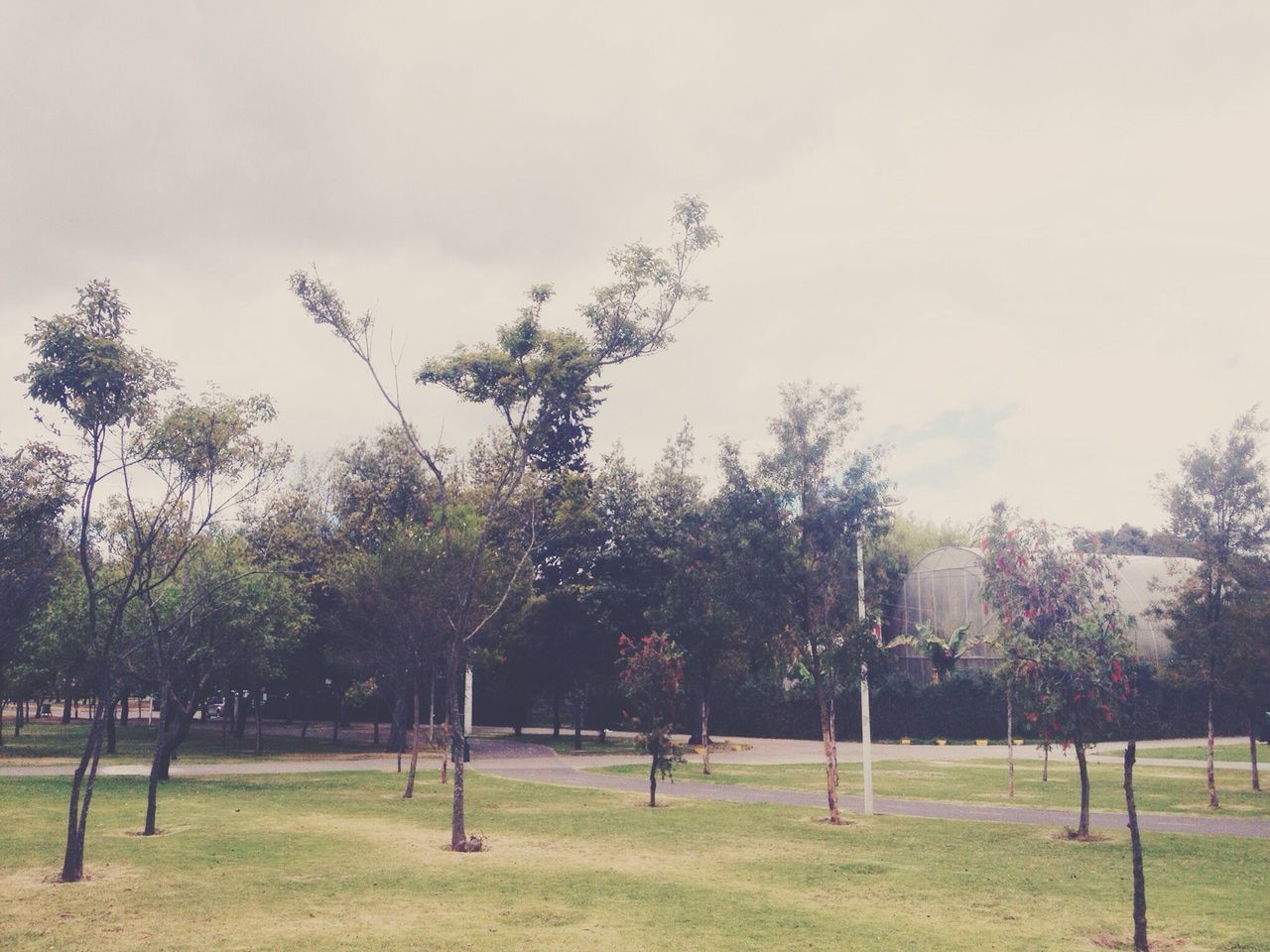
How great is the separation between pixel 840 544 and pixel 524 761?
2325 cm

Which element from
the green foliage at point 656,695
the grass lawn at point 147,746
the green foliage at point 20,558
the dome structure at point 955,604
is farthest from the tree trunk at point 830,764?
the dome structure at point 955,604

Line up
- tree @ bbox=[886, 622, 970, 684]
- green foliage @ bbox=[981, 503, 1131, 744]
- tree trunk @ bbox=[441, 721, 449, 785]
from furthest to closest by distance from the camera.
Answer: tree @ bbox=[886, 622, 970, 684]
tree trunk @ bbox=[441, 721, 449, 785]
green foliage @ bbox=[981, 503, 1131, 744]

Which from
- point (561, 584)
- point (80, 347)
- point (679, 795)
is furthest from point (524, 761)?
point (80, 347)

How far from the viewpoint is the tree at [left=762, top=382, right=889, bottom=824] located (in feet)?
71.2

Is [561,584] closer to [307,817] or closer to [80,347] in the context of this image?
[307,817]

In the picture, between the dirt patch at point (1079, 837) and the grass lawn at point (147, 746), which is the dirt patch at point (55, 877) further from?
the grass lawn at point (147, 746)

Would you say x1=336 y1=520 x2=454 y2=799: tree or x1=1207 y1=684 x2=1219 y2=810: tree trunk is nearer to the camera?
x1=1207 y1=684 x2=1219 y2=810: tree trunk

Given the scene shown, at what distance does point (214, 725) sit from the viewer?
234 ft

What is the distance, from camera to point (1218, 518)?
25.2 meters

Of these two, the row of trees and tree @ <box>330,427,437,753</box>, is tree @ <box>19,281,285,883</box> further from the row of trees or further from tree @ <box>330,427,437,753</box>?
tree @ <box>330,427,437,753</box>

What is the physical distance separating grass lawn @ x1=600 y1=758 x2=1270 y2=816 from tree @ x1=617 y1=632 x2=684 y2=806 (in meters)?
3.65

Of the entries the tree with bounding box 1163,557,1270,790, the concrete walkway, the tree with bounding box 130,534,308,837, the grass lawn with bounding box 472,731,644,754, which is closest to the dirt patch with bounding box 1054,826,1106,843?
the concrete walkway

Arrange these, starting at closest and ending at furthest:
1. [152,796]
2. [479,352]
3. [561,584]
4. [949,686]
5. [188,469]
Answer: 1. [188,469]
2. [152,796]
3. [479,352]
4. [561,584]
5. [949,686]

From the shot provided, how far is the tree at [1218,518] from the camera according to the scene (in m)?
24.8
